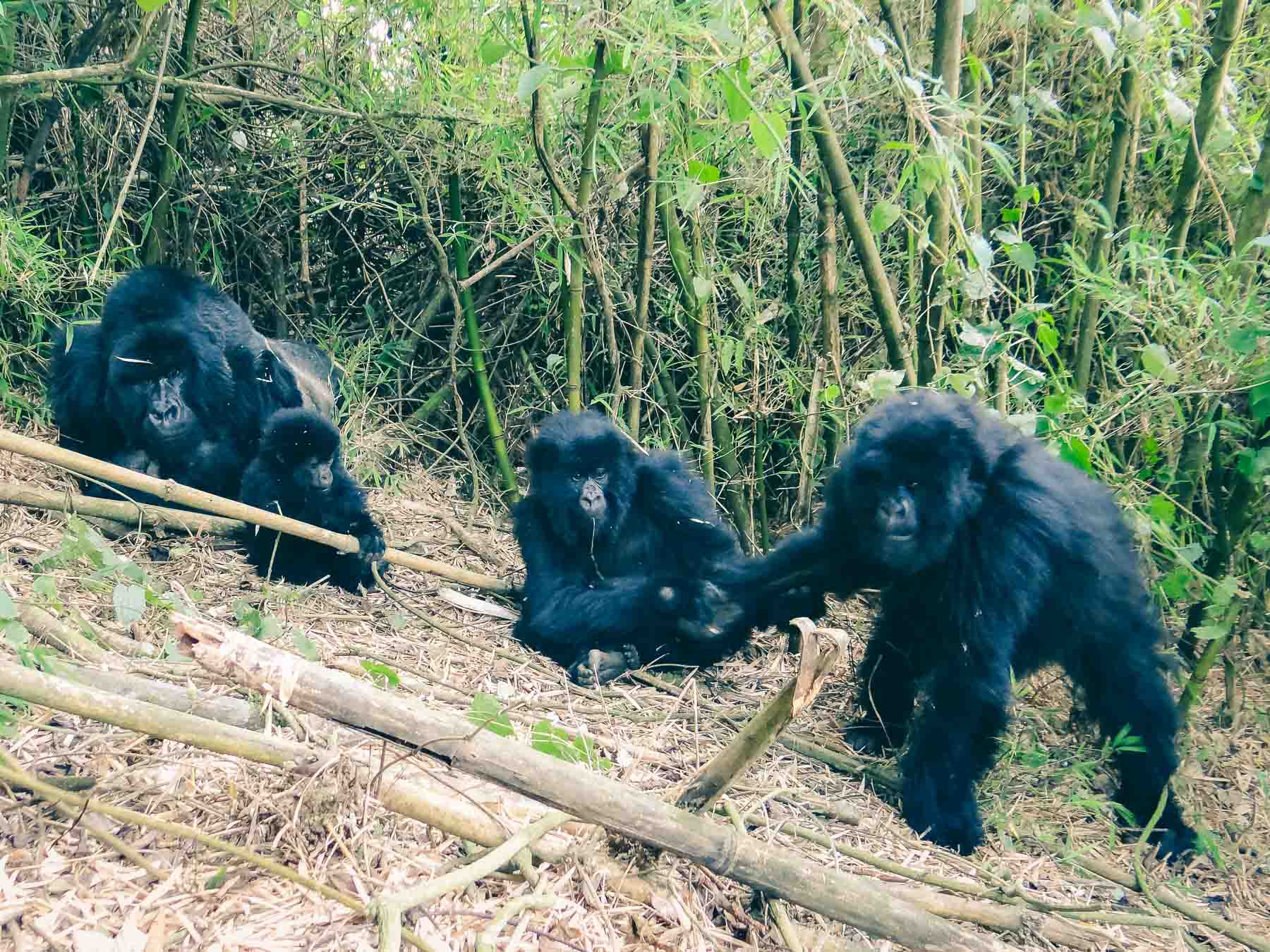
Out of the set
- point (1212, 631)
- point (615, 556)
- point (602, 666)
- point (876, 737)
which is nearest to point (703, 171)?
point (615, 556)

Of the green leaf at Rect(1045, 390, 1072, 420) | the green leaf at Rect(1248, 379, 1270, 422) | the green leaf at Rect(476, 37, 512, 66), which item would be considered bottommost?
the green leaf at Rect(1045, 390, 1072, 420)

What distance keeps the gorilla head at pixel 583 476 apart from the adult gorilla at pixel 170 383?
1.36 m

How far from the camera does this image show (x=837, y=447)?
17.0 ft

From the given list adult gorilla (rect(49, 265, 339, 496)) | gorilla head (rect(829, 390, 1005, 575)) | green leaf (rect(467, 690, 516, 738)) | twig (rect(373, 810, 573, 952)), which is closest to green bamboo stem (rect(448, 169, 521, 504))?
adult gorilla (rect(49, 265, 339, 496))

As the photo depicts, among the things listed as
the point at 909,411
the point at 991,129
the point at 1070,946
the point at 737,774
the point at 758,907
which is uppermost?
the point at 991,129

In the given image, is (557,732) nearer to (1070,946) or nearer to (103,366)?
(1070,946)

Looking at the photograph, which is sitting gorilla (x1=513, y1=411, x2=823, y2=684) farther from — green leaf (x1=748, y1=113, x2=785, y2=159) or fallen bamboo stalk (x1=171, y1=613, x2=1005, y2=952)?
fallen bamboo stalk (x1=171, y1=613, x2=1005, y2=952)

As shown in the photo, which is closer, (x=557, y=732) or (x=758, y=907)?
(x=758, y=907)

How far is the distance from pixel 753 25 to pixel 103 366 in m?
3.30

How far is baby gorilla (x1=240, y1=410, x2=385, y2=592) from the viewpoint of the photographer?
194 inches

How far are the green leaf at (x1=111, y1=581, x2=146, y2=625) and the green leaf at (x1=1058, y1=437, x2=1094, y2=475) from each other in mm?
3338

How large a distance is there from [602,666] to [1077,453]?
2.04 metres

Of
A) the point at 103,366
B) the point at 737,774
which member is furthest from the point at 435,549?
the point at 737,774

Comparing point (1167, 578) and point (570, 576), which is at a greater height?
point (1167, 578)
